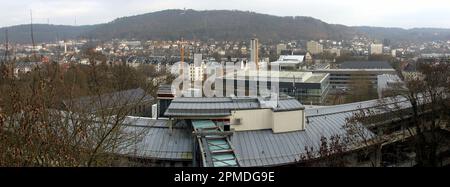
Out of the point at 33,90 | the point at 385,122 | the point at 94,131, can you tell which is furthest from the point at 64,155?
the point at 385,122

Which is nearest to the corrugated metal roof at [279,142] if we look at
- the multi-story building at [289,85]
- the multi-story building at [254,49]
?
the multi-story building at [289,85]

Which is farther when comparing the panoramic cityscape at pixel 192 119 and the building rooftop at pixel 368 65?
the building rooftop at pixel 368 65

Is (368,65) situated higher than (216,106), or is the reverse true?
(368,65)

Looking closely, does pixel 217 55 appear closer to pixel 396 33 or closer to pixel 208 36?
pixel 208 36

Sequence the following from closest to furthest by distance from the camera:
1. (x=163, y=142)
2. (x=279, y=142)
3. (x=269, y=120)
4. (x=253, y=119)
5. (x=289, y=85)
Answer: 1. (x=279, y=142)
2. (x=163, y=142)
3. (x=253, y=119)
4. (x=269, y=120)
5. (x=289, y=85)

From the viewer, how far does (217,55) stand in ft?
215

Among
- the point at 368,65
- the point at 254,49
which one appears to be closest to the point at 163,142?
the point at 254,49

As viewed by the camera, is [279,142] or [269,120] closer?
[279,142]

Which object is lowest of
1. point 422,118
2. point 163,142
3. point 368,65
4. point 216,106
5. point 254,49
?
point 163,142

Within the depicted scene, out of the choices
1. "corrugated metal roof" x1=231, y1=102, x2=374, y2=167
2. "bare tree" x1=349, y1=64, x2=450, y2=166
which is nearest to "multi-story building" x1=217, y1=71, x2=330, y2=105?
"bare tree" x1=349, y1=64, x2=450, y2=166

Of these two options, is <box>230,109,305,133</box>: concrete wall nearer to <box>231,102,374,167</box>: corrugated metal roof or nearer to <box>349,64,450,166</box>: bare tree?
<box>231,102,374,167</box>: corrugated metal roof

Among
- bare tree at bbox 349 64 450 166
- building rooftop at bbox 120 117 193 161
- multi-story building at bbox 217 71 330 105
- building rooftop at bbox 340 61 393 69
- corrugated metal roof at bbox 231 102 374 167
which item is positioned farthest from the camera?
building rooftop at bbox 340 61 393 69

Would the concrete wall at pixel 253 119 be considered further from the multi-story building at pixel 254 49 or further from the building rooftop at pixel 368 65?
the building rooftop at pixel 368 65

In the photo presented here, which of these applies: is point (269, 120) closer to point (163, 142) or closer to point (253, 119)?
point (253, 119)
